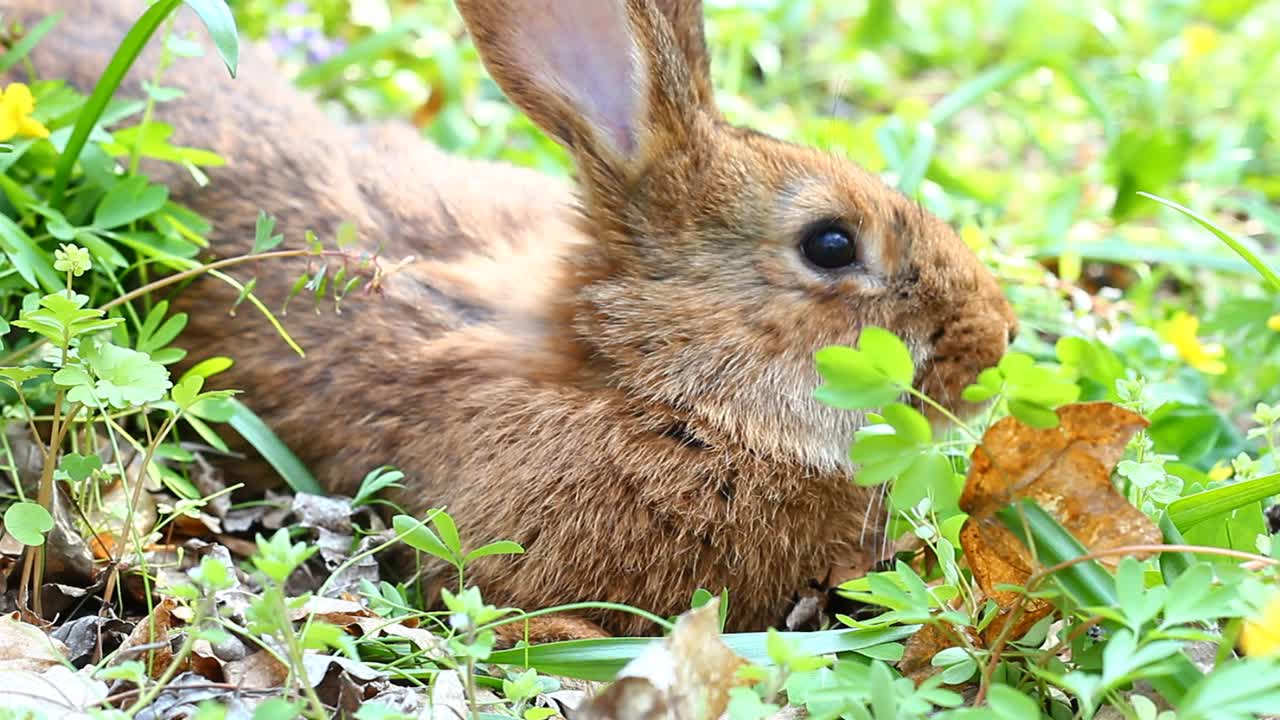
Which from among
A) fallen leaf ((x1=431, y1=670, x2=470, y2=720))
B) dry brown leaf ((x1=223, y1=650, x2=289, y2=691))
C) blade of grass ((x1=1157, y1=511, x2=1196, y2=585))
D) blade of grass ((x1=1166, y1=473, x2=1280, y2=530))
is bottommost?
fallen leaf ((x1=431, y1=670, x2=470, y2=720))

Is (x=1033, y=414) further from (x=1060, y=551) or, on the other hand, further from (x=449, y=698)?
(x=449, y=698)

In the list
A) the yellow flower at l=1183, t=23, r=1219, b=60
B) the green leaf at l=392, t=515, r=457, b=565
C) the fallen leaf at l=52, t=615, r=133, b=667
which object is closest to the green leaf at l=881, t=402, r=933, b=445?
the green leaf at l=392, t=515, r=457, b=565

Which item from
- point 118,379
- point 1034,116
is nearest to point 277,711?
point 118,379

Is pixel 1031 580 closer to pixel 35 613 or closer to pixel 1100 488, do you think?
pixel 1100 488

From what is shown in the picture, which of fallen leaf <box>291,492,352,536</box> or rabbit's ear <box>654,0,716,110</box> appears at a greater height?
rabbit's ear <box>654,0,716,110</box>

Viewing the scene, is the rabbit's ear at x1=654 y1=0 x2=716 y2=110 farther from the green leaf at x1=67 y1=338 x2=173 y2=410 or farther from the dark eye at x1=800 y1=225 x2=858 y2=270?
the green leaf at x1=67 y1=338 x2=173 y2=410

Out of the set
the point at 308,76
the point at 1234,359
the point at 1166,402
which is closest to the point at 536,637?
the point at 1166,402

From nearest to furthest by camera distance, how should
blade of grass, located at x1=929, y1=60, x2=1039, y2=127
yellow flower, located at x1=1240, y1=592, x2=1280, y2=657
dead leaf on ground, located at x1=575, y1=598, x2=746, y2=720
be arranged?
yellow flower, located at x1=1240, y1=592, x2=1280, y2=657 → dead leaf on ground, located at x1=575, y1=598, x2=746, y2=720 → blade of grass, located at x1=929, y1=60, x2=1039, y2=127
